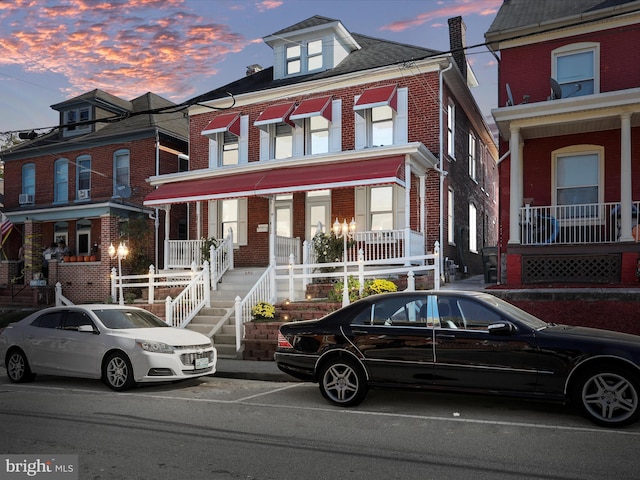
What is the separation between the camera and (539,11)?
624 inches

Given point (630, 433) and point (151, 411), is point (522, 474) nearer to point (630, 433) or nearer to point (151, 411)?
point (630, 433)

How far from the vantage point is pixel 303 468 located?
4969 mm

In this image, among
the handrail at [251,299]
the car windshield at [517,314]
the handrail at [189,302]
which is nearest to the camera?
the car windshield at [517,314]

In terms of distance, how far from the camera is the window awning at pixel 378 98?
55.8 feet

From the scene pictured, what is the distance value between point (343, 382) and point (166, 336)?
11.2ft

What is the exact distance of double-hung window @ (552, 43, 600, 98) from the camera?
587 inches

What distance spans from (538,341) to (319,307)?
6793 millimetres

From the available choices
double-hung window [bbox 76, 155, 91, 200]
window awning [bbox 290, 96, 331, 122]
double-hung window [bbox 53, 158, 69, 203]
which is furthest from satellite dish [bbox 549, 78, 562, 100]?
double-hung window [bbox 53, 158, 69, 203]

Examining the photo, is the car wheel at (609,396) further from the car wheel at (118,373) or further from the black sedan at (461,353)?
the car wheel at (118,373)

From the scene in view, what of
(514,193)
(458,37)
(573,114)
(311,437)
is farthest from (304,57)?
(311,437)

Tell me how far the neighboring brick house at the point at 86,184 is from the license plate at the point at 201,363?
12637 mm

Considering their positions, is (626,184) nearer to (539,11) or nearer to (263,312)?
(539,11)

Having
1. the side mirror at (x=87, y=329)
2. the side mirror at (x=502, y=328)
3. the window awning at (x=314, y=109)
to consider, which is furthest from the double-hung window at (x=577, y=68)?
the side mirror at (x=87, y=329)

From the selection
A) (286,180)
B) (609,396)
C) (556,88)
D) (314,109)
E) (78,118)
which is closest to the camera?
(609,396)
